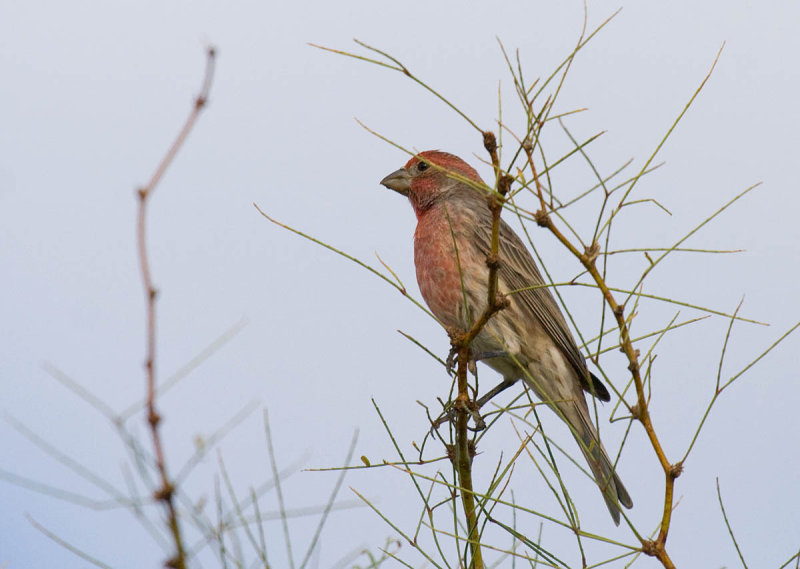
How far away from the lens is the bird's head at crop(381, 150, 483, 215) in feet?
26.1

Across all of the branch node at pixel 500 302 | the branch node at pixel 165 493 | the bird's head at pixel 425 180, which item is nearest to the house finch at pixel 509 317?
the bird's head at pixel 425 180

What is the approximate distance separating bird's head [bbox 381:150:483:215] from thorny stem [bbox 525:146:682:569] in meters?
4.43

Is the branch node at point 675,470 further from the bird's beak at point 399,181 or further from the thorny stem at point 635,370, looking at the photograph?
the bird's beak at point 399,181

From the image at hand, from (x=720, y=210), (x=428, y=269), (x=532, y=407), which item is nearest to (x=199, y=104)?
(x=720, y=210)

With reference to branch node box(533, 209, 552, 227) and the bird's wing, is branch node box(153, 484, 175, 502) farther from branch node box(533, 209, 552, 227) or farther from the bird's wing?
the bird's wing

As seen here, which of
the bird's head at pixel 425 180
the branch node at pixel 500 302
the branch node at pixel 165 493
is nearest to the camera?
the branch node at pixel 165 493

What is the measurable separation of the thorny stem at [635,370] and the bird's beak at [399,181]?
4704mm

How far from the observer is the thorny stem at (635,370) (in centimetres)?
322

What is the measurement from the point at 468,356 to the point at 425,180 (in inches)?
149

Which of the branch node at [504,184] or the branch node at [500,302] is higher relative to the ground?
the branch node at [504,184]

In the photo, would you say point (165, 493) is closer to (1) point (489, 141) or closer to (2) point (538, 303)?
(1) point (489, 141)

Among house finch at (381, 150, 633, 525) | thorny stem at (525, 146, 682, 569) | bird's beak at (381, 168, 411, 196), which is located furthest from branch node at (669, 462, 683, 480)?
bird's beak at (381, 168, 411, 196)

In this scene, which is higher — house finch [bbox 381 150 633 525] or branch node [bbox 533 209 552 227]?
house finch [bbox 381 150 633 525]

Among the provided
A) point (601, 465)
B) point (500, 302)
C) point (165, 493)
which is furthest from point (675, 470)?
point (601, 465)
